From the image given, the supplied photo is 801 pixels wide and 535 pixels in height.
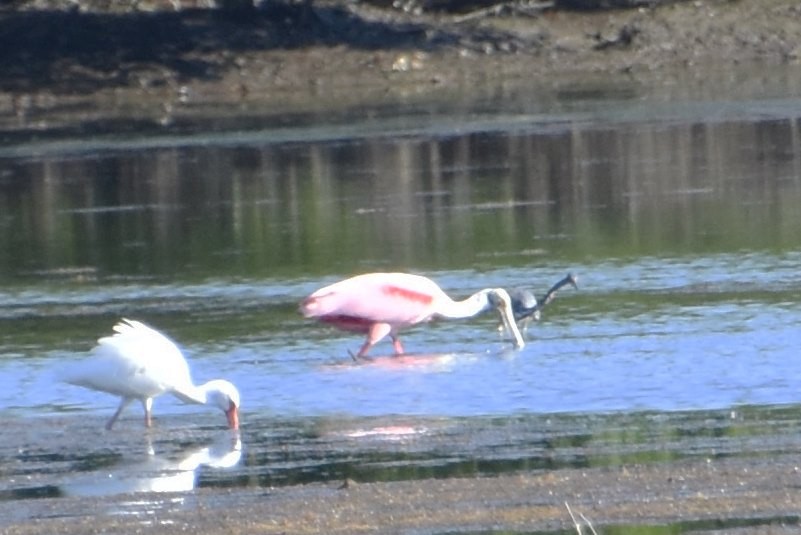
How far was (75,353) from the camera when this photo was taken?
12570 mm

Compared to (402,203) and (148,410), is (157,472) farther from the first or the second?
(402,203)

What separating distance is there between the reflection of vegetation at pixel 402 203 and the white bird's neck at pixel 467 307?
3.05 metres

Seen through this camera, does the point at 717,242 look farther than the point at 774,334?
Yes

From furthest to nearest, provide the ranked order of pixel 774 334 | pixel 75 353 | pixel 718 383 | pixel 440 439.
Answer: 1. pixel 75 353
2. pixel 774 334
3. pixel 718 383
4. pixel 440 439

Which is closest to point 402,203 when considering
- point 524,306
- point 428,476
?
point 524,306

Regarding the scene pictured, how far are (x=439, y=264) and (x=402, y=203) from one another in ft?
12.2

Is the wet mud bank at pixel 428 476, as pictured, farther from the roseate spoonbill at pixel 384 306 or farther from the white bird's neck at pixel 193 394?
the roseate spoonbill at pixel 384 306

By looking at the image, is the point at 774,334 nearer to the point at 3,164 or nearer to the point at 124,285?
the point at 124,285

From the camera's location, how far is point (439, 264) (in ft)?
51.0

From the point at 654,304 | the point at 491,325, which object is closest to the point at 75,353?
the point at 491,325

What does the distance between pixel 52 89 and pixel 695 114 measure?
10170mm

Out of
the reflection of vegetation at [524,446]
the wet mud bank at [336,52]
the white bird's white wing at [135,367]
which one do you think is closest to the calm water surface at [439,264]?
the reflection of vegetation at [524,446]

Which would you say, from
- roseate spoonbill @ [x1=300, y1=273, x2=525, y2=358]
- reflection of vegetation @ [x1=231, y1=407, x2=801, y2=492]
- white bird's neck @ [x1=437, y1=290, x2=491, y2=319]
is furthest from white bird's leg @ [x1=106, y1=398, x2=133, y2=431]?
white bird's neck @ [x1=437, y1=290, x2=491, y2=319]

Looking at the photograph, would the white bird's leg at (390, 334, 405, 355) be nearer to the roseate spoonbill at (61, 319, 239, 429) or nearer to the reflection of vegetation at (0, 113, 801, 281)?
the roseate spoonbill at (61, 319, 239, 429)
